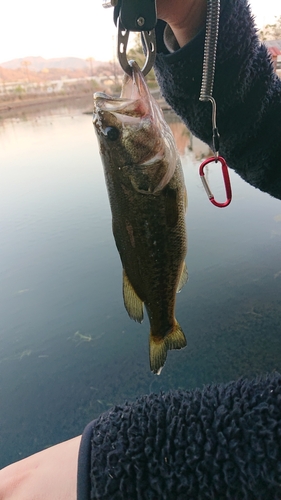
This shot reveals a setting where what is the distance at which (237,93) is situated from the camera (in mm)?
808

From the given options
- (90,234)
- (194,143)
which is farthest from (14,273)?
(194,143)

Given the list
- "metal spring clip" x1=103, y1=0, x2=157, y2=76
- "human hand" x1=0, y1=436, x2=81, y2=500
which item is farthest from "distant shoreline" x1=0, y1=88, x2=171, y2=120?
"human hand" x1=0, y1=436, x2=81, y2=500

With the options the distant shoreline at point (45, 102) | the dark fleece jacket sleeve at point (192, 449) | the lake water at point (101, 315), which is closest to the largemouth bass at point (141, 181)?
the dark fleece jacket sleeve at point (192, 449)

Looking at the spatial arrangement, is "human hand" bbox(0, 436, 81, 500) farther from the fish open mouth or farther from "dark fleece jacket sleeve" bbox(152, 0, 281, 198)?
"dark fleece jacket sleeve" bbox(152, 0, 281, 198)

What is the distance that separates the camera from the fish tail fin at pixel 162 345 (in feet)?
2.66

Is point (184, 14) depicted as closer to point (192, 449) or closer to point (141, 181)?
point (141, 181)

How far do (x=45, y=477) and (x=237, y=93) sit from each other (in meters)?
0.87

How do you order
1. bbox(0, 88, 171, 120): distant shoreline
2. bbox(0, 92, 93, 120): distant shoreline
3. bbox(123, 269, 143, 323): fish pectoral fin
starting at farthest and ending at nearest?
bbox(0, 88, 171, 120): distant shoreline < bbox(0, 92, 93, 120): distant shoreline < bbox(123, 269, 143, 323): fish pectoral fin

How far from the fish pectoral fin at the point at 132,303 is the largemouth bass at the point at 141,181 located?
4 centimetres

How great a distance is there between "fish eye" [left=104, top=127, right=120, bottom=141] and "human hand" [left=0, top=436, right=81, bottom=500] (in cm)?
57

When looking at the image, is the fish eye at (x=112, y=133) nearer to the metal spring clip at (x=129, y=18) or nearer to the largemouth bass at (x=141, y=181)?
the largemouth bass at (x=141, y=181)

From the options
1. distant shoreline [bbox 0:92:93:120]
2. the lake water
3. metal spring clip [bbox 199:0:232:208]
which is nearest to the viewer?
metal spring clip [bbox 199:0:232:208]

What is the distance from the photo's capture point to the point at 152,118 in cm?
67

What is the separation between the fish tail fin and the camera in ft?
2.66
